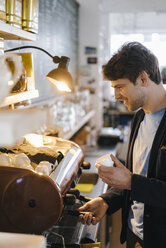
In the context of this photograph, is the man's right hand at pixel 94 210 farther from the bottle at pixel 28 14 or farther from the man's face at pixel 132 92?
the bottle at pixel 28 14

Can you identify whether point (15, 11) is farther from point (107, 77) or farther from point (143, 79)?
point (143, 79)

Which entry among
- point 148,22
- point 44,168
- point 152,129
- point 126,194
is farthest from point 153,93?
point 148,22

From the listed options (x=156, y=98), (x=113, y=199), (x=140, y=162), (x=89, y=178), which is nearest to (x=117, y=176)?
(x=140, y=162)

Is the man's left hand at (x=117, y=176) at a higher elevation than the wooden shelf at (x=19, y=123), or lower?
lower

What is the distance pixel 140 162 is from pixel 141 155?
0.04m

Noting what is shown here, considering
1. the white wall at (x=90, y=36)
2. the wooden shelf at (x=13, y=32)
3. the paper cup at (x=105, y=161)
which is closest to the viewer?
the wooden shelf at (x=13, y=32)

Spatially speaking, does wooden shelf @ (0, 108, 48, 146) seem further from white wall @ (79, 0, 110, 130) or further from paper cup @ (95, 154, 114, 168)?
white wall @ (79, 0, 110, 130)

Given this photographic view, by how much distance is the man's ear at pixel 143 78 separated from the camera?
1.68m

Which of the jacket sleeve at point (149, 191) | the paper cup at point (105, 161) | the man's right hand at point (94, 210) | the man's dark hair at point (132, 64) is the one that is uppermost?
the man's dark hair at point (132, 64)

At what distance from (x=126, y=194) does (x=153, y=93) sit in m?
0.62

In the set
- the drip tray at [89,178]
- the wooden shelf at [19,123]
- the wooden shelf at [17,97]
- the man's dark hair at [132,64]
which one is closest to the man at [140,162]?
the man's dark hair at [132,64]

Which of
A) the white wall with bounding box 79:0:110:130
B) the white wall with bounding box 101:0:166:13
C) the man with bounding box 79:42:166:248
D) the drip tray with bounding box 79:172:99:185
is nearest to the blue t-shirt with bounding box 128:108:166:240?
the man with bounding box 79:42:166:248

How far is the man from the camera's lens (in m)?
1.52

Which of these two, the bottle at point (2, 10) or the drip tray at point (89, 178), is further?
the drip tray at point (89, 178)
